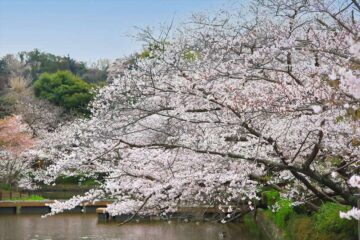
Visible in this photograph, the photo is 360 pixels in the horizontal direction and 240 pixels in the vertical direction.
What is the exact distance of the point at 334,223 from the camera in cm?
713

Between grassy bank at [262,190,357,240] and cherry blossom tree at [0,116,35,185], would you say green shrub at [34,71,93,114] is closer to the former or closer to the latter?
cherry blossom tree at [0,116,35,185]

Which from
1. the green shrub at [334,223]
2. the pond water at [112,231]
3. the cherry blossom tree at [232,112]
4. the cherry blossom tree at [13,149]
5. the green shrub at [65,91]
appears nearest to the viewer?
the cherry blossom tree at [232,112]

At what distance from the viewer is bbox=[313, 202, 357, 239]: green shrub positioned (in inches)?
276

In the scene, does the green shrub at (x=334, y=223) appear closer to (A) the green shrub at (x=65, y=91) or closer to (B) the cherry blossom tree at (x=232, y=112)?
(B) the cherry blossom tree at (x=232, y=112)

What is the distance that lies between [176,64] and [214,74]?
693 mm

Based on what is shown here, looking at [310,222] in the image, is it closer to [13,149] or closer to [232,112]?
[232,112]

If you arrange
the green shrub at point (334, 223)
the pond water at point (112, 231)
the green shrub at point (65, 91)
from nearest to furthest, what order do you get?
the green shrub at point (334, 223), the pond water at point (112, 231), the green shrub at point (65, 91)

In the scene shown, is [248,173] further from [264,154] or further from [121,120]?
[121,120]

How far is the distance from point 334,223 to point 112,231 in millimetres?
8309

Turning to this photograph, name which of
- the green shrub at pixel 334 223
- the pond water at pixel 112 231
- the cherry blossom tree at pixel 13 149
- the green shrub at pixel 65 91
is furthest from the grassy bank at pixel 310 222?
the green shrub at pixel 65 91

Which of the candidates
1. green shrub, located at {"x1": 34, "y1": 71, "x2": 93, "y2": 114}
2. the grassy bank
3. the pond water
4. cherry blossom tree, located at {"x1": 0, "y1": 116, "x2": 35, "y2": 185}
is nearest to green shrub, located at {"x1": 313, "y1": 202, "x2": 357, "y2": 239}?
the grassy bank

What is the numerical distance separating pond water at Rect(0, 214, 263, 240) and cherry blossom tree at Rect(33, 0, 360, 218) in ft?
15.8

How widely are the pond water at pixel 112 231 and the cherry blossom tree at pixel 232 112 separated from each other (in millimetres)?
4801

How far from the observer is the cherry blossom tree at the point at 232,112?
563 cm
